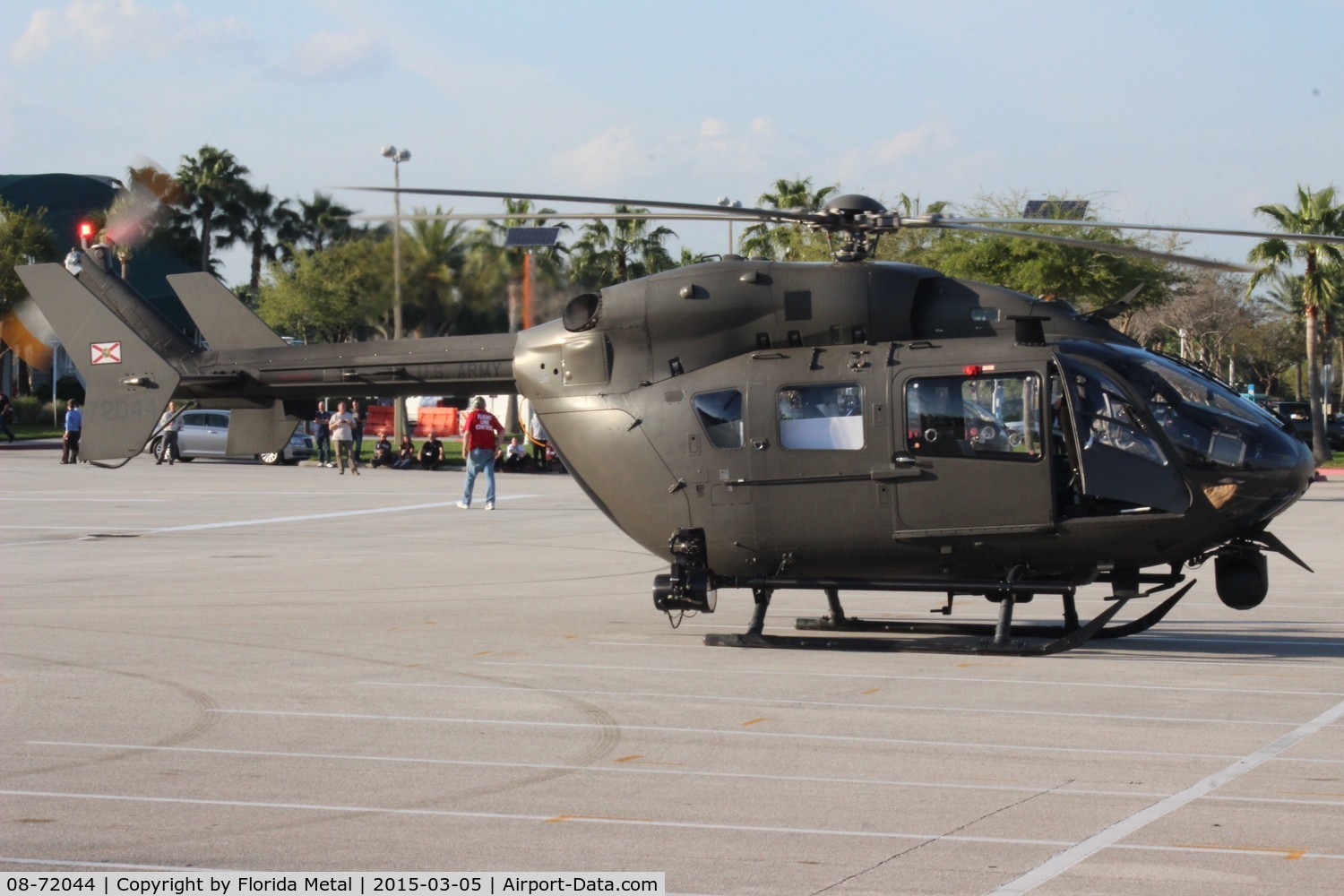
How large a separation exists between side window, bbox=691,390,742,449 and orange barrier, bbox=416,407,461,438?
46.9 m

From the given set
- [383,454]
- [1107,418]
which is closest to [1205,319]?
[383,454]

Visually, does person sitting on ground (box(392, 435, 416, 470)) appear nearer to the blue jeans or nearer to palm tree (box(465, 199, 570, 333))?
palm tree (box(465, 199, 570, 333))

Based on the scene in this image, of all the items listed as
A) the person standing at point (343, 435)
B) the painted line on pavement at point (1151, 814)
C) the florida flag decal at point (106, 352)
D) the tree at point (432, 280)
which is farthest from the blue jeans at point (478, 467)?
the painted line on pavement at point (1151, 814)

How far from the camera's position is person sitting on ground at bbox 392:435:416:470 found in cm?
3709

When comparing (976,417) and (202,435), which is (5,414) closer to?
(202,435)

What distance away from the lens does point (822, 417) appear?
10.2 meters

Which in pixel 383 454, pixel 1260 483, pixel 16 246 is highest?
pixel 16 246

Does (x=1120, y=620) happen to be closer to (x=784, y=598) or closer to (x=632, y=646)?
(x=784, y=598)

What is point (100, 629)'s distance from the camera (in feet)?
36.6

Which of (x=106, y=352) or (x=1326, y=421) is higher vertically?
(x=106, y=352)

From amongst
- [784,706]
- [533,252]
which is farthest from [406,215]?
[533,252]

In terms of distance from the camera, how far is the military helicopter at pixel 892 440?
9.48 meters

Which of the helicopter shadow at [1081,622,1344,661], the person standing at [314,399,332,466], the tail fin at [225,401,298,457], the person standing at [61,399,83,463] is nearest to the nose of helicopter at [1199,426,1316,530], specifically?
the helicopter shadow at [1081,622,1344,661]
